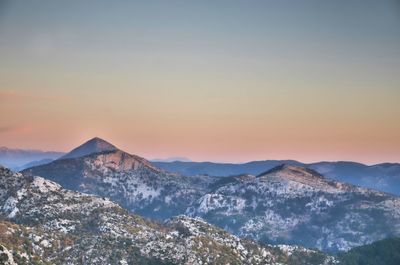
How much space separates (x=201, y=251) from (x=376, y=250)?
206 feet

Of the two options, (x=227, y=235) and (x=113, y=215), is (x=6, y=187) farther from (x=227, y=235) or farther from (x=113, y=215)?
(x=227, y=235)

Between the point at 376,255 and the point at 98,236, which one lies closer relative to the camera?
the point at 98,236

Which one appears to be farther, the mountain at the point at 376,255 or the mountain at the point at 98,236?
the mountain at the point at 376,255

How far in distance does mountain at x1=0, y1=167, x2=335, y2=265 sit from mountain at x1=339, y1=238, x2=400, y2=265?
1087 cm

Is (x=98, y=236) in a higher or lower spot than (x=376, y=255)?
higher

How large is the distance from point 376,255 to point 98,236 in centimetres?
7869

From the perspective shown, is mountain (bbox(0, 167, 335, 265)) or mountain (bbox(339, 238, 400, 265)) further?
mountain (bbox(339, 238, 400, 265))

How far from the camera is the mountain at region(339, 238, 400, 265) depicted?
483 feet

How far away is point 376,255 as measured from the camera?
156 metres

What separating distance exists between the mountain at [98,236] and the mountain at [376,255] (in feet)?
35.7

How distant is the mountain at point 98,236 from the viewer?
103250 millimetres

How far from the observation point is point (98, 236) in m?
113

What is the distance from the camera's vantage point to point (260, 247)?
5118 inches

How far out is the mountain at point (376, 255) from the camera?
147 m
